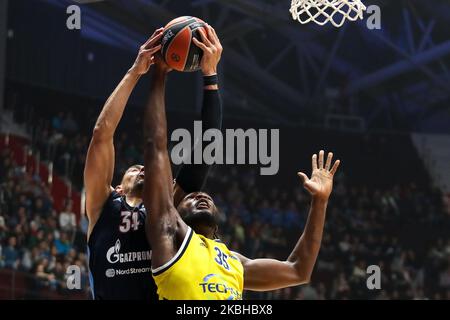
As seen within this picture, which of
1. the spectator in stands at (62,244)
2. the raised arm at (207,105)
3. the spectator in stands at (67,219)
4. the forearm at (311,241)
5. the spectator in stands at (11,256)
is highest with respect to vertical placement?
the spectator in stands at (67,219)

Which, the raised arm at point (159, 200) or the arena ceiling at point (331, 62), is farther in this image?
the arena ceiling at point (331, 62)

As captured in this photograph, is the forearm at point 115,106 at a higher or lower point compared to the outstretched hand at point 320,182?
higher

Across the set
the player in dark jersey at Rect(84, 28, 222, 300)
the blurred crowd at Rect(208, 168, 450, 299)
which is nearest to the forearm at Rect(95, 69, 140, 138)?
the player in dark jersey at Rect(84, 28, 222, 300)

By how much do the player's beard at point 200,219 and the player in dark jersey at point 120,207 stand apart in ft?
0.78

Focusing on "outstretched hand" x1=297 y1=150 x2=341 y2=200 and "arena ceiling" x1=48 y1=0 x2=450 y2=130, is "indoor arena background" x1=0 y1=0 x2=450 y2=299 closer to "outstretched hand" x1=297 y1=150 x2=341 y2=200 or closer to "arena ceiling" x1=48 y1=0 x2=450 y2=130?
"arena ceiling" x1=48 y1=0 x2=450 y2=130


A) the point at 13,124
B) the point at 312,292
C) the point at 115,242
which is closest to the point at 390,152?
the point at 312,292

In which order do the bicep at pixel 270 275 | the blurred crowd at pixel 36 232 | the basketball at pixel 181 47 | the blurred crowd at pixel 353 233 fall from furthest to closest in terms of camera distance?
the blurred crowd at pixel 353 233 < the blurred crowd at pixel 36 232 < the bicep at pixel 270 275 < the basketball at pixel 181 47

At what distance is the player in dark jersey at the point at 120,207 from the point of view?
11.3ft

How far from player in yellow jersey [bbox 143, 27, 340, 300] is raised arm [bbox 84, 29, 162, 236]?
87 millimetres

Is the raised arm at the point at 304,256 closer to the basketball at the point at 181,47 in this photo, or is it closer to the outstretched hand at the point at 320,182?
the outstretched hand at the point at 320,182

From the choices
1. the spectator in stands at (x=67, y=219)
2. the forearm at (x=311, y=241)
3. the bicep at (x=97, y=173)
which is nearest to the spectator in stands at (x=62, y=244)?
the spectator in stands at (x=67, y=219)

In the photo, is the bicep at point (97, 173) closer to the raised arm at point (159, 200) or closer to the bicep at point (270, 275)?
the raised arm at point (159, 200)

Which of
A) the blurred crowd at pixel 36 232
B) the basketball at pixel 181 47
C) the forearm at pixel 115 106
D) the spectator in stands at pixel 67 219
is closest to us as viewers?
the basketball at pixel 181 47

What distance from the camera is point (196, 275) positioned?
312 cm
